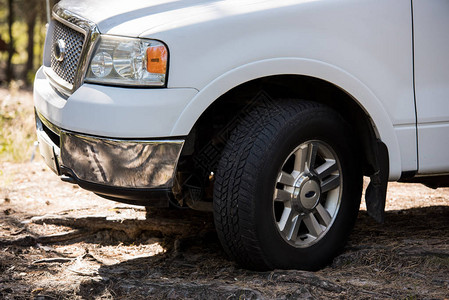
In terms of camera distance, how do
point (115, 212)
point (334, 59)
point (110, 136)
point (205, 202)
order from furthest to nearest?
point (115, 212) < point (205, 202) < point (334, 59) < point (110, 136)

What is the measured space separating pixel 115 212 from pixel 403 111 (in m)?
2.05

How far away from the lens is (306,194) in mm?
3281

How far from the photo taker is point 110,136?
9.55 feet

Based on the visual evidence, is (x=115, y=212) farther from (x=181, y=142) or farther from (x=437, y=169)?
(x=437, y=169)

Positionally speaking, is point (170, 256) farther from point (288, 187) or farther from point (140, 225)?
point (288, 187)

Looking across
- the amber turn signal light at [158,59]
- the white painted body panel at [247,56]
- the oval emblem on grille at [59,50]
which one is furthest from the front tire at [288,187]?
the oval emblem on grille at [59,50]

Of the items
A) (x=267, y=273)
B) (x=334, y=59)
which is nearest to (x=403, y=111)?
(x=334, y=59)

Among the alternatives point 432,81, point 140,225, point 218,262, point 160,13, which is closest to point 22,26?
point 140,225

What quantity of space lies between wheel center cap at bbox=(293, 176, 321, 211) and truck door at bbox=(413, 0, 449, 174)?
2.13 feet

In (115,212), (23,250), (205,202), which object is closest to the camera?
(205,202)

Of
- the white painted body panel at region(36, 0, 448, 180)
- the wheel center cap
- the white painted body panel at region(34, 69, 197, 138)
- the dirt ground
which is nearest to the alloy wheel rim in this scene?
the wheel center cap

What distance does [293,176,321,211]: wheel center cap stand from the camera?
3.25 metres

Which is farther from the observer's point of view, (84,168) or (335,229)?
(335,229)

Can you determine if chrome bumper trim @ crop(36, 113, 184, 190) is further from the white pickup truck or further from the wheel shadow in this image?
the wheel shadow
